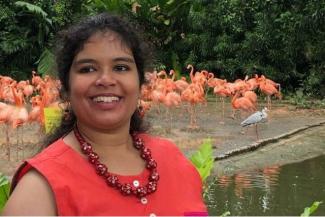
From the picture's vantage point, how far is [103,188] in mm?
1453

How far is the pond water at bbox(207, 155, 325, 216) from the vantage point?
5145 mm

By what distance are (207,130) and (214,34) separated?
286 inches

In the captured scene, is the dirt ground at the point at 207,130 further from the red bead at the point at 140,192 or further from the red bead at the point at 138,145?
the red bead at the point at 140,192

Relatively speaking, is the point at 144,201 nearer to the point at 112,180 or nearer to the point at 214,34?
the point at 112,180

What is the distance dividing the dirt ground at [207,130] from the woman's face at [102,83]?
4761mm

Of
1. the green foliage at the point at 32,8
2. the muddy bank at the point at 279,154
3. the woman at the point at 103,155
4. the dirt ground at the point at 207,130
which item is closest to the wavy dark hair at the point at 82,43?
the woman at the point at 103,155

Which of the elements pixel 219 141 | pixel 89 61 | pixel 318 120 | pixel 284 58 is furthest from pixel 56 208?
pixel 284 58

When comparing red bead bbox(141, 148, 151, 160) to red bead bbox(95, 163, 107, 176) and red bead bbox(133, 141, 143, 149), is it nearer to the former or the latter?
red bead bbox(133, 141, 143, 149)

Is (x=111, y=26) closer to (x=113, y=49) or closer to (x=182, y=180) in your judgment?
(x=113, y=49)

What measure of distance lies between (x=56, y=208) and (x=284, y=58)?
13.6 meters

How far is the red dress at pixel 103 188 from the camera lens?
1.39 metres

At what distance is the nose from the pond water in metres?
3.63

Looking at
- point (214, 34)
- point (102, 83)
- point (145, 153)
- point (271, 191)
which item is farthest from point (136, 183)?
point (214, 34)

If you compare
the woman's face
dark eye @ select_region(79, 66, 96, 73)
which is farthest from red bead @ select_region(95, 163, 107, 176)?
dark eye @ select_region(79, 66, 96, 73)
